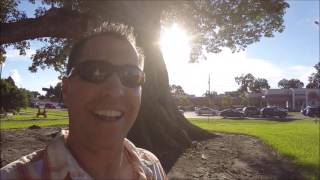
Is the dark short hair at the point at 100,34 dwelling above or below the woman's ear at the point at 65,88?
above

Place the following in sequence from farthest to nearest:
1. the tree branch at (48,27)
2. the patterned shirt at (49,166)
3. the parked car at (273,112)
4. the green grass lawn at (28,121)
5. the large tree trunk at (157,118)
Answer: the parked car at (273,112) < the green grass lawn at (28,121) < the tree branch at (48,27) < the large tree trunk at (157,118) < the patterned shirt at (49,166)

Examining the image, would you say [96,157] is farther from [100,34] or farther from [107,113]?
[100,34]

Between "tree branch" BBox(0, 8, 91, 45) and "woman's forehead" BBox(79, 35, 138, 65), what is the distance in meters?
11.7

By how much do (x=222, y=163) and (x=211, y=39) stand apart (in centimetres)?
1734

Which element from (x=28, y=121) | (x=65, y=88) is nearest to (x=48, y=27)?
(x=65, y=88)

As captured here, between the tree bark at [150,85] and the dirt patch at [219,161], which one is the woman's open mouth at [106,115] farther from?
the tree bark at [150,85]

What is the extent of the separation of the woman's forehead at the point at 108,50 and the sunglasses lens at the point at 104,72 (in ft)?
0.13

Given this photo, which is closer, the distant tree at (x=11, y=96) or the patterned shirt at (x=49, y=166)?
the patterned shirt at (x=49, y=166)

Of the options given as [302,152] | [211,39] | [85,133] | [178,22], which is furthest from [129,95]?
[211,39]

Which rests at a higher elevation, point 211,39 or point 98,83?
Result: point 211,39

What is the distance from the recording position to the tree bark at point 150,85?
42.1ft

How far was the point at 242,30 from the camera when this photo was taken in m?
24.8

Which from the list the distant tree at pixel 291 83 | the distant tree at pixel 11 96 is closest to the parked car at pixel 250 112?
the distant tree at pixel 11 96

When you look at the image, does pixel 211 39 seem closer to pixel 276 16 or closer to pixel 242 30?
pixel 242 30
